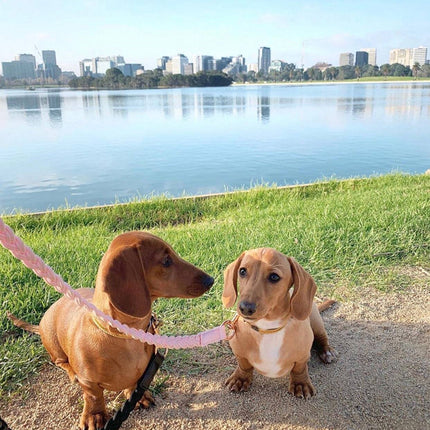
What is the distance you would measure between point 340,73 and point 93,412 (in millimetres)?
115330

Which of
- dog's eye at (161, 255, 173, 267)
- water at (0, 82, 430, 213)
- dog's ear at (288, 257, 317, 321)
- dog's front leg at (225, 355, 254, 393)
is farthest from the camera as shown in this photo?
water at (0, 82, 430, 213)

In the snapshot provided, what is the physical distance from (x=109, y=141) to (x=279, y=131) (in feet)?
21.9

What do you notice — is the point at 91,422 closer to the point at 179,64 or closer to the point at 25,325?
the point at 25,325

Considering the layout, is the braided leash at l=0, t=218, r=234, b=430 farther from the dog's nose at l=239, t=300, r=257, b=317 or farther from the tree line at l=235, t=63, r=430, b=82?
the tree line at l=235, t=63, r=430, b=82

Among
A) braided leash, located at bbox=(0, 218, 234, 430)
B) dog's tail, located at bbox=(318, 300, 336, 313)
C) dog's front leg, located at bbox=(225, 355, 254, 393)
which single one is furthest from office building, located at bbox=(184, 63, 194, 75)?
braided leash, located at bbox=(0, 218, 234, 430)

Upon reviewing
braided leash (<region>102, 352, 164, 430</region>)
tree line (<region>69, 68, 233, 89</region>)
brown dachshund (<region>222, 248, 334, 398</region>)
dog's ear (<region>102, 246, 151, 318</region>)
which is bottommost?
braided leash (<region>102, 352, 164, 430</region>)

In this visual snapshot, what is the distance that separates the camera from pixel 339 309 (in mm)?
3613

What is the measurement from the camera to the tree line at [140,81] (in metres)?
72.8

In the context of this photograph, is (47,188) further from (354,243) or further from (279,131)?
(279,131)

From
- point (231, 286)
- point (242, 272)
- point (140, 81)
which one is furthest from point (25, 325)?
point (140, 81)

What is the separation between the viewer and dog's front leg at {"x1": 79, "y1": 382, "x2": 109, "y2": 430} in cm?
232

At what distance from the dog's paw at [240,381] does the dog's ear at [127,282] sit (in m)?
0.95

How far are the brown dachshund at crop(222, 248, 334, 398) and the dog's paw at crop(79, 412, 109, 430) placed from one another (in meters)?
0.82

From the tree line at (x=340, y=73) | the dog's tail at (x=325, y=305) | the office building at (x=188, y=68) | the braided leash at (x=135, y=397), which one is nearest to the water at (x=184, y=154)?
the dog's tail at (x=325, y=305)
